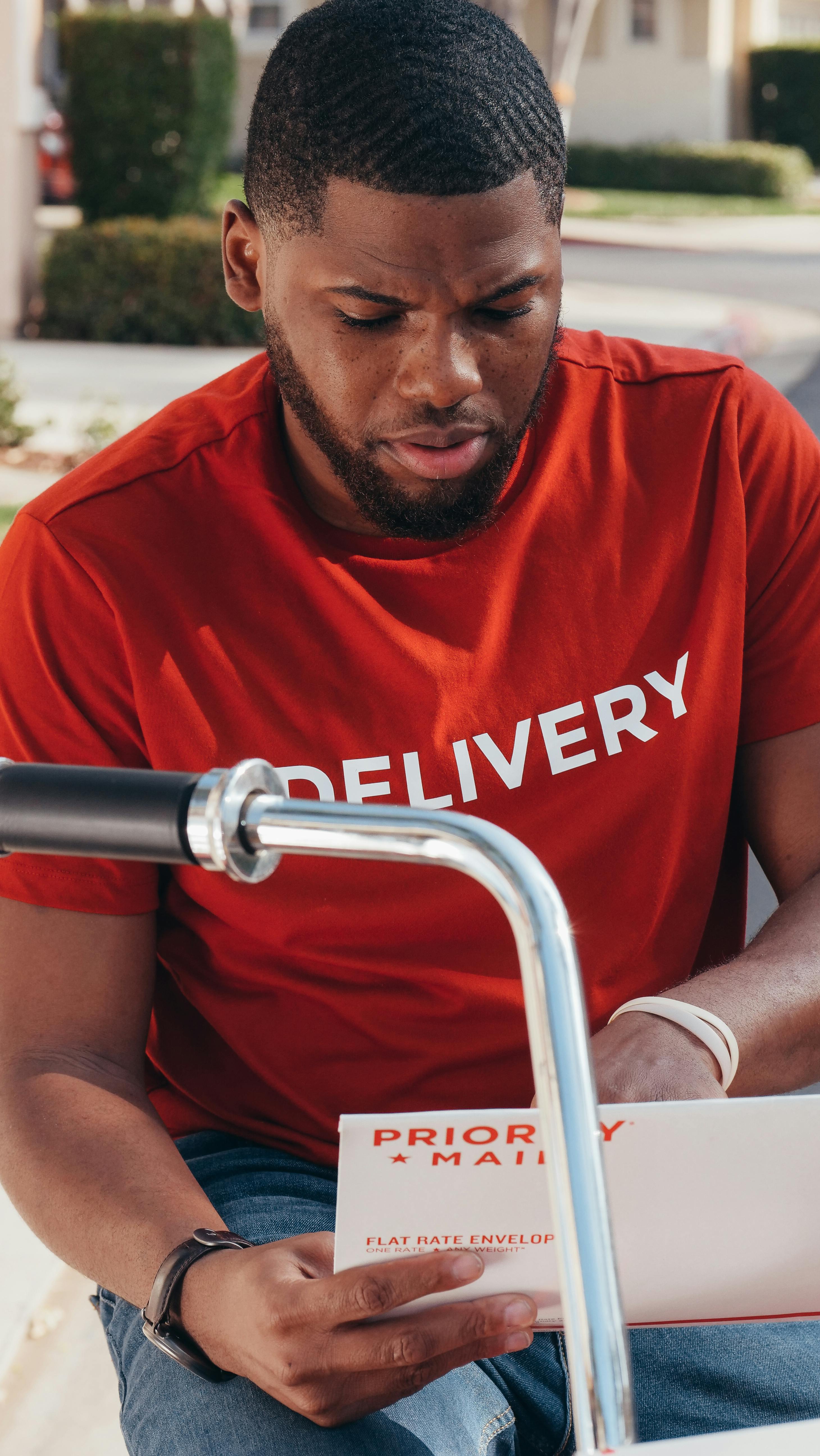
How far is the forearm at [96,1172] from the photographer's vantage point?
1.51 meters

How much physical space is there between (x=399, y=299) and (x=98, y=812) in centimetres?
81

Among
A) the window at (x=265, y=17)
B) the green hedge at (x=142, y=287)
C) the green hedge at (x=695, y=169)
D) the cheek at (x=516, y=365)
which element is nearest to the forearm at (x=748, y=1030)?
the cheek at (x=516, y=365)

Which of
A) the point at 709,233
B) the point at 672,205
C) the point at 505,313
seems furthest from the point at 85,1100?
the point at 672,205

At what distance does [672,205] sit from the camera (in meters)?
24.9

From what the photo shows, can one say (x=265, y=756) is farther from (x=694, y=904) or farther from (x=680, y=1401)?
(x=680, y=1401)

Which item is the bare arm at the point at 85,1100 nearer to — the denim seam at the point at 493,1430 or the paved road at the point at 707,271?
the denim seam at the point at 493,1430

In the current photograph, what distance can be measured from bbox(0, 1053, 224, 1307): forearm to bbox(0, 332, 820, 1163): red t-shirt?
0.56 ft

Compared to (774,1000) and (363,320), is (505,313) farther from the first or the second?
(774,1000)

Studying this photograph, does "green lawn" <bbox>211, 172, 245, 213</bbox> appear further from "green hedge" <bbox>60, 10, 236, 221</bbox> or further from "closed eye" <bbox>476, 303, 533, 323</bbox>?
"closed eye" <bbox>476, 303, 533, 323</bbox>

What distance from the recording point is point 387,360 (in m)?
1.63

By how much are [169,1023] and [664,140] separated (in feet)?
105

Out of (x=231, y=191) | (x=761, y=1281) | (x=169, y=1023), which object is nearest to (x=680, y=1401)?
(x=761, y=1281)

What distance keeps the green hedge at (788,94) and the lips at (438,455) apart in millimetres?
32478

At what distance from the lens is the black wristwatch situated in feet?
4.78
